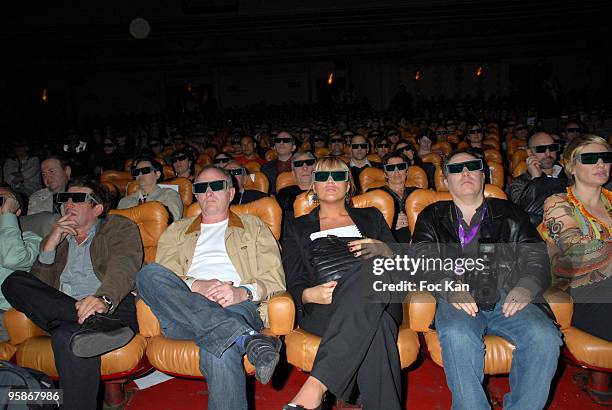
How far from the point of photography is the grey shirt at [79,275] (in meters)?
2.77

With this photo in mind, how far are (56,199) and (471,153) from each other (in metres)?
2.47

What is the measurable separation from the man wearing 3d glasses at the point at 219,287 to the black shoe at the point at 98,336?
20 cm

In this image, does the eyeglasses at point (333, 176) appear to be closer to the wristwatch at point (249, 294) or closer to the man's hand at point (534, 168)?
the wristwatch at point (249, 294)

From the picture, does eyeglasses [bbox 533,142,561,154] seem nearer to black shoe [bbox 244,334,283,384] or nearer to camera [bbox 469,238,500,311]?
camera [bbox 469,238,500,311]

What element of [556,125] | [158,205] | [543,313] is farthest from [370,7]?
[543,313]

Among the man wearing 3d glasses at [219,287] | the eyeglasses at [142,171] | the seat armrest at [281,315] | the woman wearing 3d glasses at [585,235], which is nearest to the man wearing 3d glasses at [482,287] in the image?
the woman wearing 3d glasses at [585,235]

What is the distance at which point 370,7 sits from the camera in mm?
13961

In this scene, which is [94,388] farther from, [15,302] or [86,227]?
[86,227]

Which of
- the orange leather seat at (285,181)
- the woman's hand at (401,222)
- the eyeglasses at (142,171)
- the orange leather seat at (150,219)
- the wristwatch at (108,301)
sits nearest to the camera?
the wristwatch at (108,301)

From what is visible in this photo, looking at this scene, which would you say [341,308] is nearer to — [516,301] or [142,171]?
[516,301]

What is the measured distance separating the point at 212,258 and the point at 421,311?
1.26 metres

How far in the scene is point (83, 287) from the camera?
2.77 metres

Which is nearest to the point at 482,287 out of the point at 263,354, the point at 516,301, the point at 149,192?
the point at 516,301

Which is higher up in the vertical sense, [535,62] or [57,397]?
[535,62]
